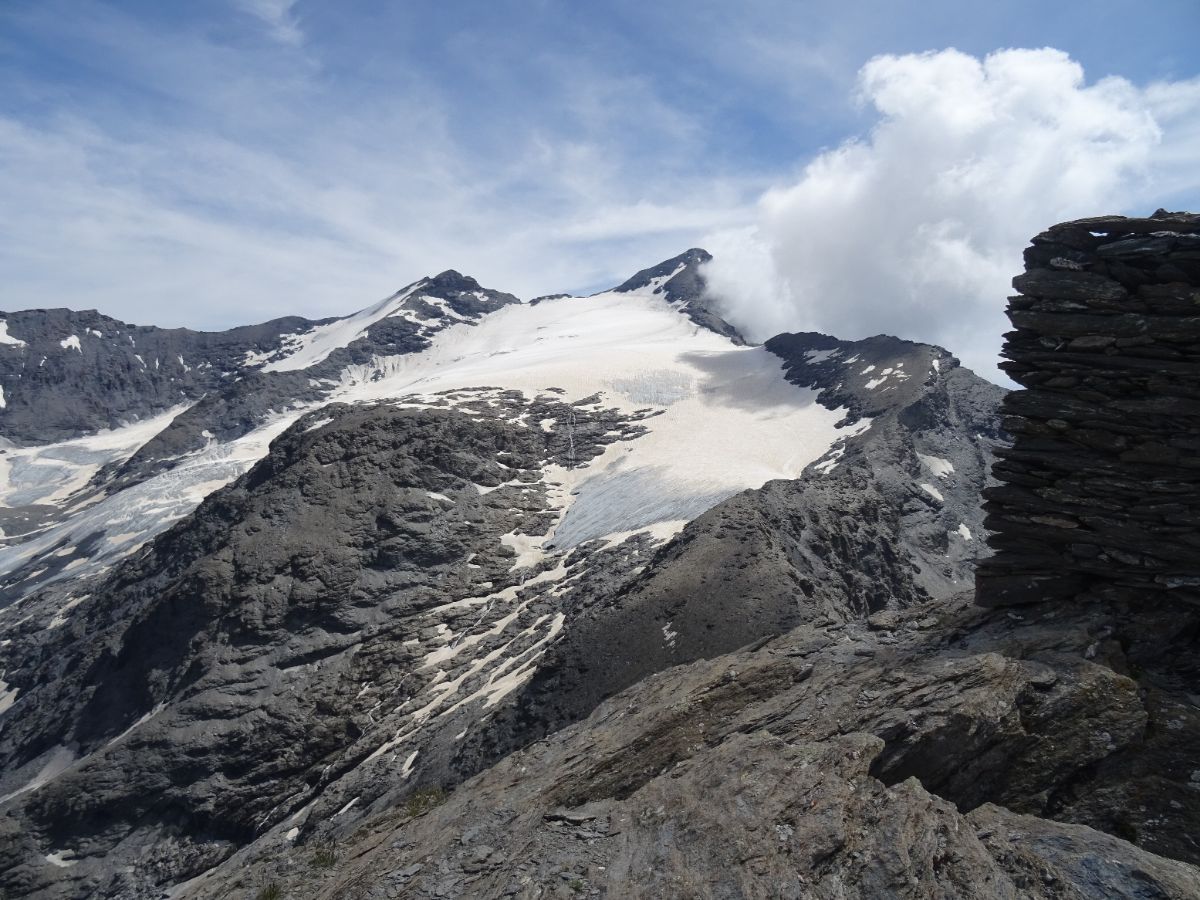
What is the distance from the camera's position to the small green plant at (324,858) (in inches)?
604

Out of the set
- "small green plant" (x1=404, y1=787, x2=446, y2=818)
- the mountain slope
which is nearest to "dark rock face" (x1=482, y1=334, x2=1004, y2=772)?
the mountain slope

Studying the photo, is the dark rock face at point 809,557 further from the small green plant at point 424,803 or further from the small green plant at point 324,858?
the small green plant at point 324,858

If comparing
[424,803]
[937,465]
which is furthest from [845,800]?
[937,465]

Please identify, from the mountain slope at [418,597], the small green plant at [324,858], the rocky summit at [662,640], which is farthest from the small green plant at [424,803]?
the mountain slope at [418,597]

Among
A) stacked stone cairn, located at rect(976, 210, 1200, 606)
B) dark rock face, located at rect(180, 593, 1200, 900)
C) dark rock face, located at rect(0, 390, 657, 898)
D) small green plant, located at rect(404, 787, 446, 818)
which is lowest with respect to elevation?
dark rock face, located at rect(0, 390, 657, 898)

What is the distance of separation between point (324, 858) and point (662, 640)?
28.0 m

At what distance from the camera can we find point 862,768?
12406 mm

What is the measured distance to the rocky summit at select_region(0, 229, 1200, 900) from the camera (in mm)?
12453

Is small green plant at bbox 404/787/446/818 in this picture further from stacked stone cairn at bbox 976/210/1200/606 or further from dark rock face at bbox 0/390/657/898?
dark rock face at bbox 0/390/657/898

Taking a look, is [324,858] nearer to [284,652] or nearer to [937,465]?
[284,652]

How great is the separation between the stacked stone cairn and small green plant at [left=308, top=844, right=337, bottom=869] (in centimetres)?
1508

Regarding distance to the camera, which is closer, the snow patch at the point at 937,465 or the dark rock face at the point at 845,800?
the dark rock face at the point at 845,800

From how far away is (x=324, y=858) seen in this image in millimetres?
15578

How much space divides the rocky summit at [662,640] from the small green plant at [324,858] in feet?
0.24
